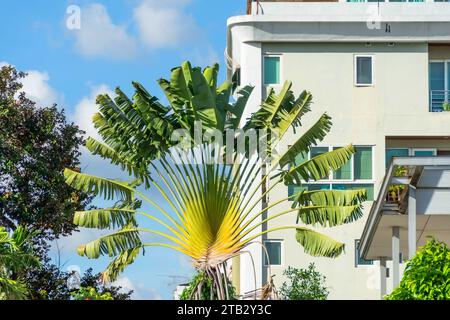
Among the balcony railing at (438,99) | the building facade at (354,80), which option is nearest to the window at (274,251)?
the building facade at (354,80)

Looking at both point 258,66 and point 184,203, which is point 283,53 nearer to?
point 258,66

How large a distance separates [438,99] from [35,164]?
45.1 ft

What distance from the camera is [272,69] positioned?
127 ft

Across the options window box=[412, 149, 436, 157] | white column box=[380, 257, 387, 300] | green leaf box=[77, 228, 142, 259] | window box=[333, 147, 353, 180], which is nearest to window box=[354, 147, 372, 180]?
window box=[333, 147, 353, 180]

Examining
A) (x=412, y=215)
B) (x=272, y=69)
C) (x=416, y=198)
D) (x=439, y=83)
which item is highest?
(x=272, y=69)

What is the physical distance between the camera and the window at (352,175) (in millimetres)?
37906

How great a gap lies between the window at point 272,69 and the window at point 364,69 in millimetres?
2679

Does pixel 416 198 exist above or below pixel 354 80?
below

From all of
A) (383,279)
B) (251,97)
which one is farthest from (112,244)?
(251,97)

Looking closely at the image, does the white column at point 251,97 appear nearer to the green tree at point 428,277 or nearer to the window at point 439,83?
the window at point 439,83

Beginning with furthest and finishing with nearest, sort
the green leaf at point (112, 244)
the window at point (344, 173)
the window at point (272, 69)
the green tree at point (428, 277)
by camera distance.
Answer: the window at point (272, 69)
the window at point (344, 173)
the green leaf at point (112, 244)
the green tree at point (428, 277)

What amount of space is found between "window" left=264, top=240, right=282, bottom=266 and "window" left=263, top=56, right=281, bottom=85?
17.4 feet

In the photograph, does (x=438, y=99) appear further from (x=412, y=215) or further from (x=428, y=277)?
(x=428, y=277)

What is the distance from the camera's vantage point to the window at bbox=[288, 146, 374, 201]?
124 feet
